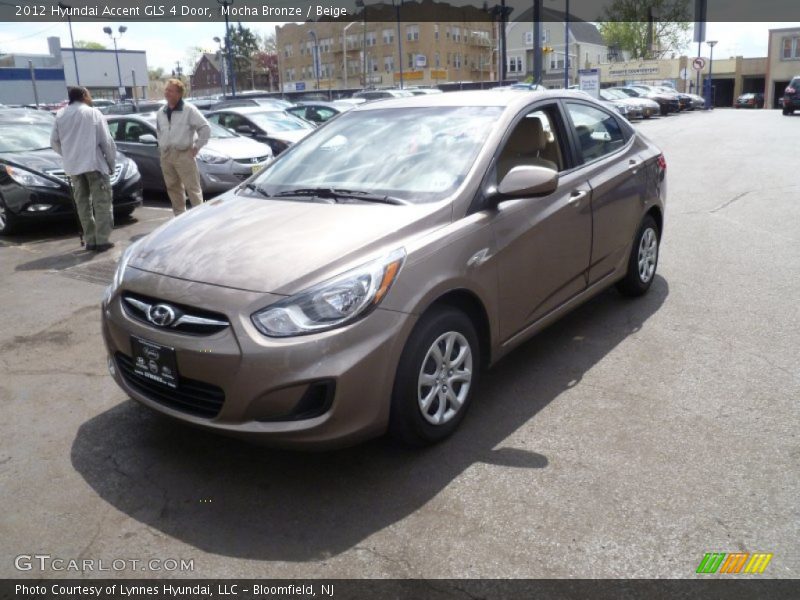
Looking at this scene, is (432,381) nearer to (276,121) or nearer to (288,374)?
(288,374)

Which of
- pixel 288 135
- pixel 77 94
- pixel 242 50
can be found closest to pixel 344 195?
pixel 77 94

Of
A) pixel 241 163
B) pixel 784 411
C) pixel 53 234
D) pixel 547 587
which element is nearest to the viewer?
pixel 547 587

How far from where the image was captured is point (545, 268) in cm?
408

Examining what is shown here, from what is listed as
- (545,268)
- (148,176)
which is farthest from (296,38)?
(545,268)

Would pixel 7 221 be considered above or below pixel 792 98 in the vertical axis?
below

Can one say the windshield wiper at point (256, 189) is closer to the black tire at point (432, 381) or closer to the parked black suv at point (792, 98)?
the black tire at point (432, 381)

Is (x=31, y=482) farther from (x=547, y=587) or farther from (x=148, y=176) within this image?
(x=148, y=176)

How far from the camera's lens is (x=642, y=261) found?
18.0 feet

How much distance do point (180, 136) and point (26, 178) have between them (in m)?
2.20

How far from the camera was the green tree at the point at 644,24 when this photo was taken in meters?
73.8

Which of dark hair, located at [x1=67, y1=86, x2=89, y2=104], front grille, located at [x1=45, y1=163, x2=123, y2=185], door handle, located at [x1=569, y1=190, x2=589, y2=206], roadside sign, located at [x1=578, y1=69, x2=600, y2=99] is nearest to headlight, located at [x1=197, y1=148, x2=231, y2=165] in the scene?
front grille, located at [x1=45, y1=163, x2=123, y2=185]

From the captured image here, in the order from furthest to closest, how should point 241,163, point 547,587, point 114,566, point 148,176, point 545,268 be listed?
point 148,176, point 241,163, point 545,268, point 114,566, point 547,587

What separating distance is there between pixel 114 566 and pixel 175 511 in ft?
1.21

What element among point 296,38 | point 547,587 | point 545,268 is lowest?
point 547,587
